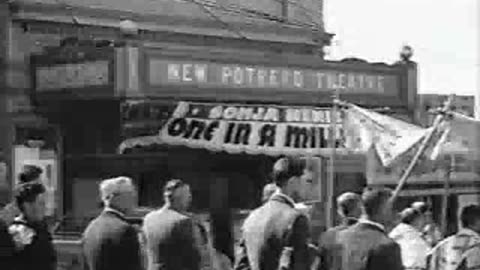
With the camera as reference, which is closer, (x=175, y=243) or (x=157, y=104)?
(x=175, y=243)

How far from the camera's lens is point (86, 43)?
2214 cm

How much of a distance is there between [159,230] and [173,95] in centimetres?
1248

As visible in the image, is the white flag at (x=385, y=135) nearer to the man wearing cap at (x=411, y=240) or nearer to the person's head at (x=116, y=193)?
the man wearing cap at (x=411, y=240)

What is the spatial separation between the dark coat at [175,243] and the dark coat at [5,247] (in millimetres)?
1434

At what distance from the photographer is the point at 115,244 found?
28.0 feet

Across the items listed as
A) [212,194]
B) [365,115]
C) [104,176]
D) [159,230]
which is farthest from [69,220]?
[159,230]

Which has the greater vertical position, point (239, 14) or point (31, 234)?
point (239, 14)

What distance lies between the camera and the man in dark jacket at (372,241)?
798cm

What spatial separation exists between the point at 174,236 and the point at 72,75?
13048 mm

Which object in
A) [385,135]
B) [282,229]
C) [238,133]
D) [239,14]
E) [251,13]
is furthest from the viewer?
[251,13]

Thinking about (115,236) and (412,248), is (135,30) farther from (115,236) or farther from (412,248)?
(115,236)

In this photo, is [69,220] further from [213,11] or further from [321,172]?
[213,11]

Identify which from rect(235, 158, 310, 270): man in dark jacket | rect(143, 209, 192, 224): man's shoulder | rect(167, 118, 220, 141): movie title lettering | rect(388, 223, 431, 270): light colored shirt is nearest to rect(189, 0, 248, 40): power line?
rect(167, 118, 220, 141): movie title lettering

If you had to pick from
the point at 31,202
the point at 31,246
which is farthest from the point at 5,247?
the point at 31,202
